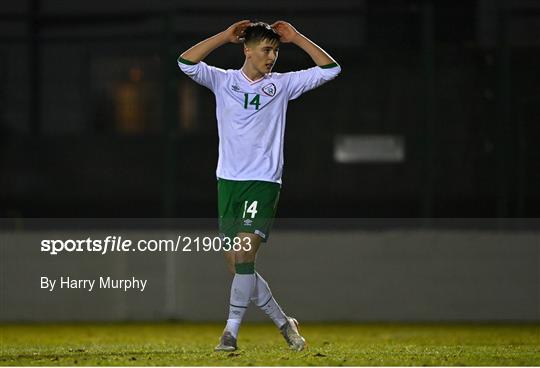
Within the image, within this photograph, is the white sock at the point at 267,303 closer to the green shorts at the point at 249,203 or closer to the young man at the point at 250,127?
the young man at the point at 250,127

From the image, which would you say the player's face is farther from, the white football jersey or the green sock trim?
the green sock trim

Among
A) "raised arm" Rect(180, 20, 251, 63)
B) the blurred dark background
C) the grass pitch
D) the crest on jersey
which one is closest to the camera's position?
"raised arm" Rect(180, 20, 251, 63)

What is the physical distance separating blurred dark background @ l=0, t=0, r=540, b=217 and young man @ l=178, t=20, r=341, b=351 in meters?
4.94

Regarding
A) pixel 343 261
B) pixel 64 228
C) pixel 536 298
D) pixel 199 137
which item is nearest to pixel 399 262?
pixel 343 261

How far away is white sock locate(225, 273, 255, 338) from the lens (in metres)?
8.09

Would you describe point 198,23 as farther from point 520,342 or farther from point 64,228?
point 520,342

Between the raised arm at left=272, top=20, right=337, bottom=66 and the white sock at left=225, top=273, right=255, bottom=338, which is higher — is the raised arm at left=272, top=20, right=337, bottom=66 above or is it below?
above

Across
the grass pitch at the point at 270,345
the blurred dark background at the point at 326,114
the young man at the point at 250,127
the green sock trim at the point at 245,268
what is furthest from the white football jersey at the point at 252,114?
the blurred dark background at the point at 326,114

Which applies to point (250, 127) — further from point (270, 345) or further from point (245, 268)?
point (270, 345)

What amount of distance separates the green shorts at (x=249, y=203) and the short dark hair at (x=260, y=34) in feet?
2.81

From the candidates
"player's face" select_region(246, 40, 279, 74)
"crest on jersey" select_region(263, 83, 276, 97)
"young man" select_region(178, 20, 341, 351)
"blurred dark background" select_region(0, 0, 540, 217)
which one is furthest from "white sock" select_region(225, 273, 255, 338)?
"blurred dark background" select_region(0, 0, 540, 217)

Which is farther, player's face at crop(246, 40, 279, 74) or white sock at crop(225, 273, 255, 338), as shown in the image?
white sock at crop(225, 273, 255, 338)

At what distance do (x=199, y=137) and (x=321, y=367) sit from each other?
6.31m

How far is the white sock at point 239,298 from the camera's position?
809 centimetres
